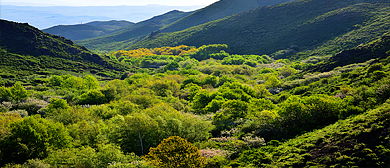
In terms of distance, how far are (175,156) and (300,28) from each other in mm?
144648

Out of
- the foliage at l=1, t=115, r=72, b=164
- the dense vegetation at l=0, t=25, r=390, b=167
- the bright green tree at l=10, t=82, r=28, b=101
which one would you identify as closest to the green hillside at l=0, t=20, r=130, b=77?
the bright green tree at l=10, t=82, r=28, b=101

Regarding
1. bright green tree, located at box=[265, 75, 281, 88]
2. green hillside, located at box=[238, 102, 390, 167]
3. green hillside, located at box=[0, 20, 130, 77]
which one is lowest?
bright green tree, located at box=[265, 75, 281, 88]

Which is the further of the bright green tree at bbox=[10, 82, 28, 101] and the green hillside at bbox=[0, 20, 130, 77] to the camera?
the green hillside at bbox=[0, 20, 130, 77]

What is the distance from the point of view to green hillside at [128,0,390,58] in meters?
110

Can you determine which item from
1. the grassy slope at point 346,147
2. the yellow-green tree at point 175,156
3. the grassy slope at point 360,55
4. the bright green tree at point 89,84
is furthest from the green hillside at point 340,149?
the bright green tree at point 89,84

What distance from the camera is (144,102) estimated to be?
43969 millimetres

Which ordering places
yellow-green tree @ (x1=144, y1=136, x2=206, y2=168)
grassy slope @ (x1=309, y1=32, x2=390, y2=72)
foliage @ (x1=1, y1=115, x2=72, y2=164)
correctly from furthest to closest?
grassy slope @ (x1=309, y1=32, x2=390, y2=72), foliage @ (x1=1, y1=115, x2=72, y2=164), yellow-green tree @ (x1=144, y1=136, x2=206, y2=168)

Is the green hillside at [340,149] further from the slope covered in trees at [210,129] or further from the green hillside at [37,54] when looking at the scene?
the green hillside at [37,54]

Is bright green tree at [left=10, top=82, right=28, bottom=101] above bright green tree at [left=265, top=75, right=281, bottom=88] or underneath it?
above

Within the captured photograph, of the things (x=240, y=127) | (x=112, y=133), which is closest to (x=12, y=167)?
(x=112, y=133)

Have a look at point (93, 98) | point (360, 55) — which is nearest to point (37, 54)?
point (93, 98)

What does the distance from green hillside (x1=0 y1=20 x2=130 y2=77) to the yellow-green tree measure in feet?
260

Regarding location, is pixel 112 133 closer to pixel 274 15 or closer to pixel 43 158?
pixel 43 158

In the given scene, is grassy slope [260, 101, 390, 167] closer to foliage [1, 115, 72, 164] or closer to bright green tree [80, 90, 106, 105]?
foliage [1, 115, 72, 164]
